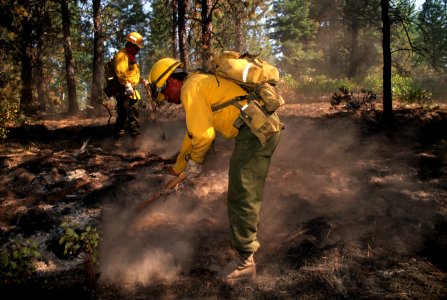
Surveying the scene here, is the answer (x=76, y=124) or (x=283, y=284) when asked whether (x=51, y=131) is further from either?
(x=283, y=284)

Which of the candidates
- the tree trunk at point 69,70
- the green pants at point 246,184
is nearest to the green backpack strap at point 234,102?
the green pants at point 246,184

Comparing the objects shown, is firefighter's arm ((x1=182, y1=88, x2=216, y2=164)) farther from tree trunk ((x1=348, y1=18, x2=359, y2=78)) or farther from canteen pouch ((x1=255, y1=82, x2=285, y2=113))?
tree trunk ((x1=348, y1=18, x2=359, y2=78))

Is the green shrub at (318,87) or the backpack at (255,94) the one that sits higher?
the green shrub at (318,87)

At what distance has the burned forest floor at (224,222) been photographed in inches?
115

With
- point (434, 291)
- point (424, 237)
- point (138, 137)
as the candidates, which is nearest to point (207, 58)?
point (138, 137)

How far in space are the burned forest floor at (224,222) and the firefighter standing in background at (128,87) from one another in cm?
44

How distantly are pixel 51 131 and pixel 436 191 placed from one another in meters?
8.60

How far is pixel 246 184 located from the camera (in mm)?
2998

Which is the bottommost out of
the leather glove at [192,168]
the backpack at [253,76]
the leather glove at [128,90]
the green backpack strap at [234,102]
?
the leather glove at [192,168]

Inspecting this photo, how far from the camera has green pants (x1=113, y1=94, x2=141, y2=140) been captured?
21.0ft

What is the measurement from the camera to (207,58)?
8398mm

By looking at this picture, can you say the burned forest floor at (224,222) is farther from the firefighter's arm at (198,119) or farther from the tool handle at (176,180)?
the firefighter's arm at (198,119)

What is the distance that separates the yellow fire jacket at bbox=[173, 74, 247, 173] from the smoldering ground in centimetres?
114

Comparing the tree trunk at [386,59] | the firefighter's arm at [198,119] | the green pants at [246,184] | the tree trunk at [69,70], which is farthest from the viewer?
the tree trunk at [69,70]
